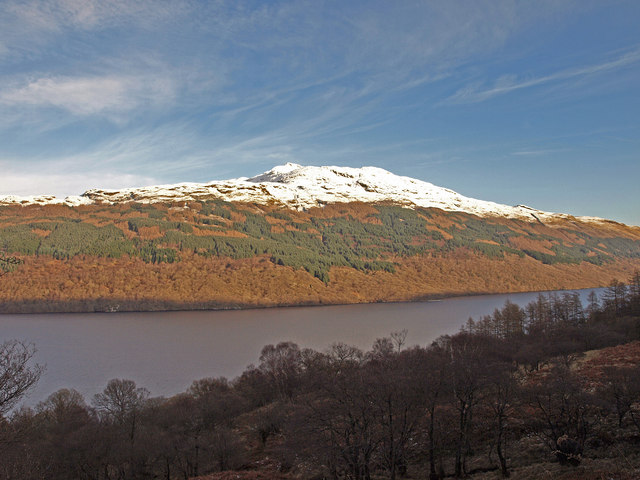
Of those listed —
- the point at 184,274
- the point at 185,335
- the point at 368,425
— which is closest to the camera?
the point at 368,425

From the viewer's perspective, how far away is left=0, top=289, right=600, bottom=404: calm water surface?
64.6m

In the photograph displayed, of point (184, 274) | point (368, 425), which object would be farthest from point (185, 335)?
point (368, 425)

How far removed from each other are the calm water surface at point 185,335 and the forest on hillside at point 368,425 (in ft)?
57.7

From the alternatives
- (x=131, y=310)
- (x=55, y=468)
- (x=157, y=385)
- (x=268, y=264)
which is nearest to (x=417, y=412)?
(x=55, y=468)

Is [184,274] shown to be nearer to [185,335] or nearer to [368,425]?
[185,335]

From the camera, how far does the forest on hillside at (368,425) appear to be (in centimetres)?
2198

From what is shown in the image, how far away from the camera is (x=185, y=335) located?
9538 centimetres

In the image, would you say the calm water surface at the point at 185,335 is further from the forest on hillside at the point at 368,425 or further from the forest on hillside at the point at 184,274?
the forest on hillside at the point at 368,425

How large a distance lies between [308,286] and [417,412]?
136371 millimetres

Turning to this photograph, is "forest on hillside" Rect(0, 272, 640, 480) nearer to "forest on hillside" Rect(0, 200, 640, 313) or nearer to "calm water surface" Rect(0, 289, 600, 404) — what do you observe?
"calm water surface" Rect(0, 289, 600, 404)

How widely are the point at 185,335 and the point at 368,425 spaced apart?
77369 mm

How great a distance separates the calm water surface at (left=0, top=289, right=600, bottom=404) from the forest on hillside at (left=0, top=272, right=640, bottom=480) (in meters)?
17.6

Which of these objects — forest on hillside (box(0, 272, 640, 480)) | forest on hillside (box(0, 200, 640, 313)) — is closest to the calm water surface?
forest on hillside (box(0, 200, 640, 313))

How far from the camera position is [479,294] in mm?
180250
